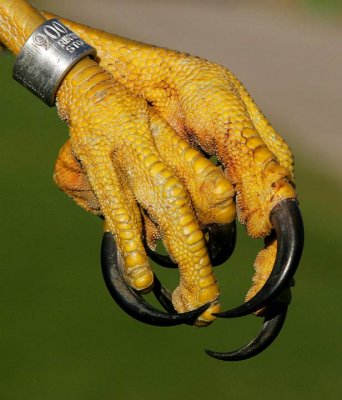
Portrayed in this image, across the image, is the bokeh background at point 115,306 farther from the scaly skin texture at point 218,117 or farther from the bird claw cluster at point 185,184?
the bird claw cluster at point 185,184

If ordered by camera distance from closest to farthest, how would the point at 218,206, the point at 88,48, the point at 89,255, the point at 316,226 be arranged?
the point at 218,206
the point at 88,48
the point at 89,255
the point at 316,226

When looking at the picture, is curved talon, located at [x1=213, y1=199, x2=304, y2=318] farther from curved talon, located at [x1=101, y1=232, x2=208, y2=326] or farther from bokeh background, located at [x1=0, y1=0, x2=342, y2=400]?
bokeh background, located at [x1=0, y1=0, x2=342, y2=400]

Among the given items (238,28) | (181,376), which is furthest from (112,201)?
(238,28)

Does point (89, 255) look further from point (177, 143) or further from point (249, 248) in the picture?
point (177, 143)

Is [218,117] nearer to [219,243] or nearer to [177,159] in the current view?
[177,159]

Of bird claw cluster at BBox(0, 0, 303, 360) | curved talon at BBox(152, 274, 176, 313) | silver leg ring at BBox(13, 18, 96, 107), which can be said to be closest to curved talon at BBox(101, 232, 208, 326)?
bird claw cluster at BBox(0, 0, 303, 360)

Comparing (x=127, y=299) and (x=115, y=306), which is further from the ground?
(x=127, y=299)

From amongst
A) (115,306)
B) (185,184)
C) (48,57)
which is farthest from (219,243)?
(115,306)

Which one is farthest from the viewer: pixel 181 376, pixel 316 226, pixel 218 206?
pixel 316 226
